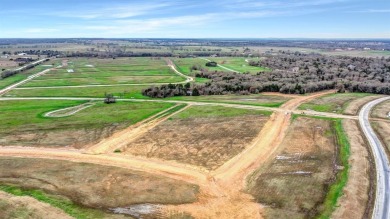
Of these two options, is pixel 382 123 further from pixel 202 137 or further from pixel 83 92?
pixel 83 92

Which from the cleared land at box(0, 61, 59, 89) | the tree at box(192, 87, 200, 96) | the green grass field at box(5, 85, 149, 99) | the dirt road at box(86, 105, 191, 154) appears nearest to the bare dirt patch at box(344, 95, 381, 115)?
the dirt road at box(86, 105, 191, 154)

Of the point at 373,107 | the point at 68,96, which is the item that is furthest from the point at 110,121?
the point at 373,107

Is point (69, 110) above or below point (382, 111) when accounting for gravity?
below

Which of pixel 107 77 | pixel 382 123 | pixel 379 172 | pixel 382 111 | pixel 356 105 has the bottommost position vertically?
pixel 379 172

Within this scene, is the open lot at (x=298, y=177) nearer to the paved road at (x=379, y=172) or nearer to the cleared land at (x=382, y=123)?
the paved road at (x=379, y=172)

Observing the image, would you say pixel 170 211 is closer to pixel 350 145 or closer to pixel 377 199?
pixel 377 199

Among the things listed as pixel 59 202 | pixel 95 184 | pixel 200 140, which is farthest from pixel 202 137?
pixel 59 202

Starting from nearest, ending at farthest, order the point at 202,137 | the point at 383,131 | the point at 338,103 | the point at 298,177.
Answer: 1. the point at 298,177
2. the point at 202,137
3. the point at 383,131
4. the point at 338,103
